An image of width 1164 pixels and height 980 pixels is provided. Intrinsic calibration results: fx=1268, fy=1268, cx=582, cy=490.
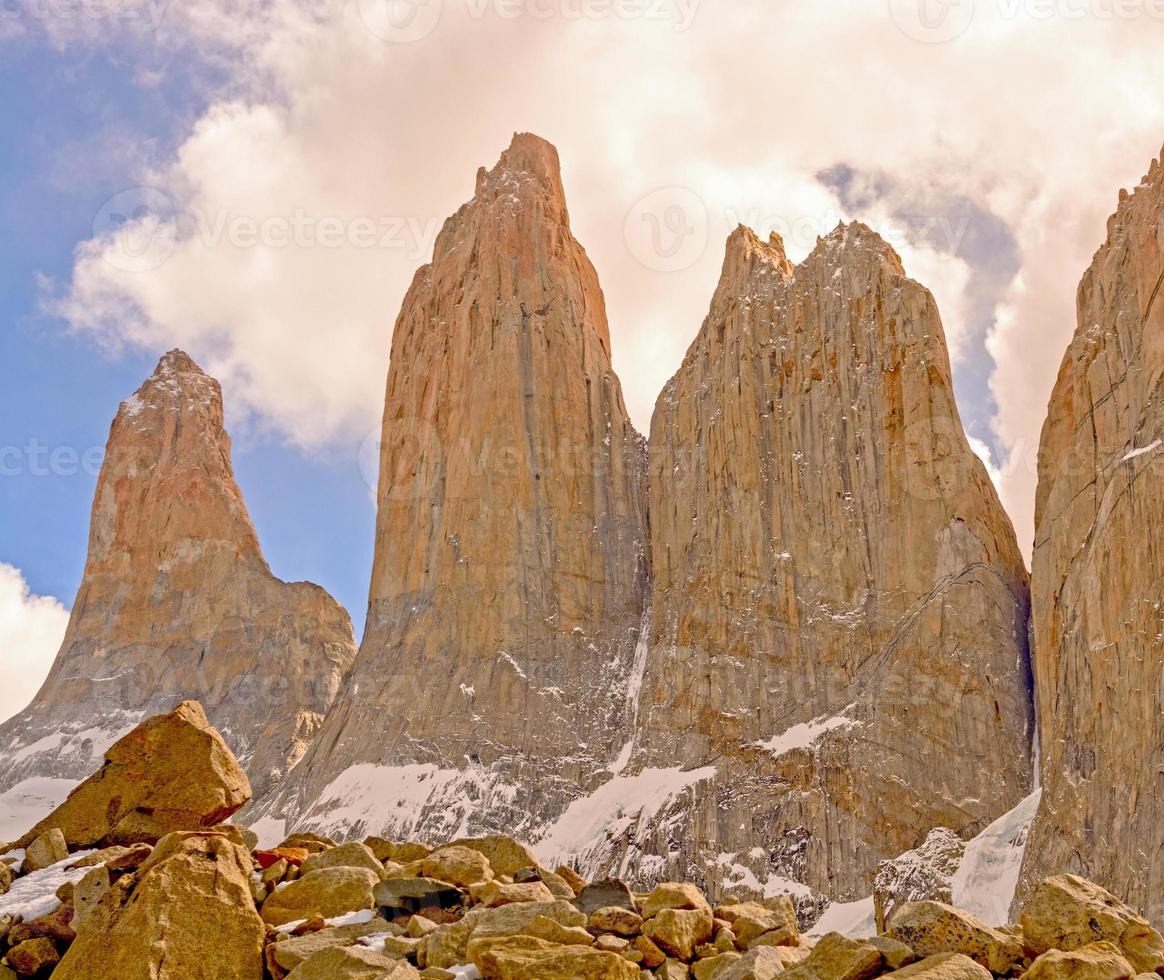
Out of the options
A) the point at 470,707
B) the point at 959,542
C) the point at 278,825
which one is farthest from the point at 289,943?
the point at 278,825

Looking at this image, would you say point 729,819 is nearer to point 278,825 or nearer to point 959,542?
point 959,542

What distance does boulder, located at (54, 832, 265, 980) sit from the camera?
43.4 ft

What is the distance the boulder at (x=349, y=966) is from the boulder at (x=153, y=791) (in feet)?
17.6

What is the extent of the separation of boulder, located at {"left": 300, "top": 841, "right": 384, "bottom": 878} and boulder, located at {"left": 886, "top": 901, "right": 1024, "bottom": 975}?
6505mm

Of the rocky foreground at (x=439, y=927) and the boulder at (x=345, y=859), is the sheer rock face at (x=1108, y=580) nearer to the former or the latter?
the rocky foreground at (x=439, y=927)

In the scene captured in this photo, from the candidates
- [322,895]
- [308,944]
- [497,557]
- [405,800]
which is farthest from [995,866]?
[308,944]

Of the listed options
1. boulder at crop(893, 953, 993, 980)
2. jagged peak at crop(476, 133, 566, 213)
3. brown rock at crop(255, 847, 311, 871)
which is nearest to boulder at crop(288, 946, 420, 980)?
brown rock at crop(255, 847, 311, 871)

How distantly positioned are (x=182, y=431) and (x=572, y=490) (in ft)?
254

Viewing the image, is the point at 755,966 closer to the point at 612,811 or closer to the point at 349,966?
the point at 349,966

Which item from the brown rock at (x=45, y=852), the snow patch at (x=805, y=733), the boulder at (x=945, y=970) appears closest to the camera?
the boulder at (x=945, y=970)

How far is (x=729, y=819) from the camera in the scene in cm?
6988

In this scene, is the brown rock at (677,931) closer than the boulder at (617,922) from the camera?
Yes

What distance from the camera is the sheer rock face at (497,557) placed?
8319 cm

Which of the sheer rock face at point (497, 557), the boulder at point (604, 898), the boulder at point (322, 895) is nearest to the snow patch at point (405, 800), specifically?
the sheer rock face at point (497, 557)
